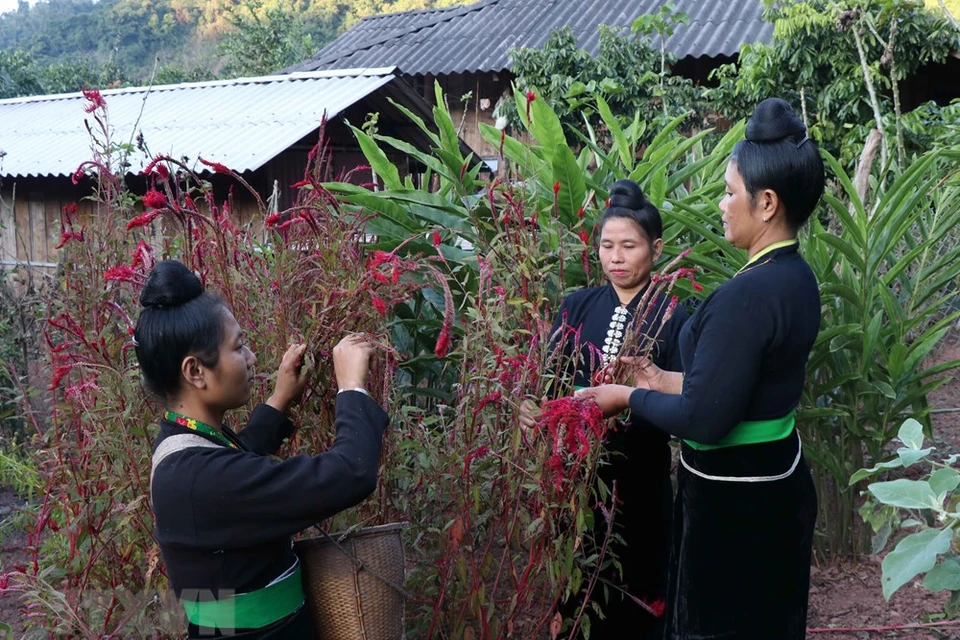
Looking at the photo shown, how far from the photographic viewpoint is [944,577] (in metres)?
1.75

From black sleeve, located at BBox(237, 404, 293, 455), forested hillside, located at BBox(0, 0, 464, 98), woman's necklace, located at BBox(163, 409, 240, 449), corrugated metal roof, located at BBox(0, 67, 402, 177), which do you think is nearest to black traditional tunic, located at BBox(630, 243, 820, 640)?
black sleeve, located at BBox(237, 404, 293, 455)

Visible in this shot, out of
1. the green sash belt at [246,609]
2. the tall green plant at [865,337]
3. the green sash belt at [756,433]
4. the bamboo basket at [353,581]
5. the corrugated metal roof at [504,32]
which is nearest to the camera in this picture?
the green sash belt at [246,609]

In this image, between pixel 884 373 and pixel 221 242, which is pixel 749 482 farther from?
pixel 884 373

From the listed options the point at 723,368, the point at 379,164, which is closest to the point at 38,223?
the point at 379,164

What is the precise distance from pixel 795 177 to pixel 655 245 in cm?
76

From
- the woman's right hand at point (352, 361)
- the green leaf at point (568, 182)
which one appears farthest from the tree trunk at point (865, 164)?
the woman's right hand at point (352, 361)

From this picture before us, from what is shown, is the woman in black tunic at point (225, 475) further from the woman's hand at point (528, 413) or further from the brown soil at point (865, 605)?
the brown soil at point (865, 605)

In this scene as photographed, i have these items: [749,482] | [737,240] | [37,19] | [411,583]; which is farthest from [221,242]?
[37,19]

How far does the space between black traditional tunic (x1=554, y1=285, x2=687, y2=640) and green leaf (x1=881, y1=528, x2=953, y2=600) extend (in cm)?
99

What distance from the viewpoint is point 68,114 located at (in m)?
11.6

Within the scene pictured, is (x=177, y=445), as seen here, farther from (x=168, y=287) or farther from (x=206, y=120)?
(x=206, y=120)

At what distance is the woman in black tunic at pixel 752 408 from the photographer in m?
1.85

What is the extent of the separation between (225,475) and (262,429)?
1.06 feet

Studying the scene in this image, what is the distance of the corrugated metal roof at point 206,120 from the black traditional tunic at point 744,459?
6.04 m
